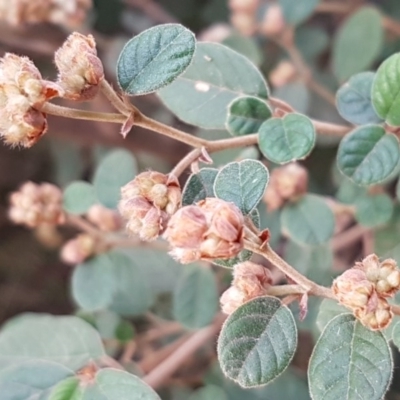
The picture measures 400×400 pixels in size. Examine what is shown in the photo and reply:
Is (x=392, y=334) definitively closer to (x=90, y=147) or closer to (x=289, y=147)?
(x=289, y=147)

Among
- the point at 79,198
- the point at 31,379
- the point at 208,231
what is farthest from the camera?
the point at 79,198

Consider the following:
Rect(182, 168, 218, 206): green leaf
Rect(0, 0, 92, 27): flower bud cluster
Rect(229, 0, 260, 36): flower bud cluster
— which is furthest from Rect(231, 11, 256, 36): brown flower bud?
Rect(182, 168, 218, 206): green leaf

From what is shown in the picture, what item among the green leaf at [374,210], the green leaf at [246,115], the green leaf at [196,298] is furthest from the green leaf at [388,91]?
the green leaf at [196,298]

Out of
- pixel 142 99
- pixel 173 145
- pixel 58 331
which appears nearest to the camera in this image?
pixel 58 331

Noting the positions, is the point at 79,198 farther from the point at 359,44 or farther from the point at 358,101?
the point at 359,44

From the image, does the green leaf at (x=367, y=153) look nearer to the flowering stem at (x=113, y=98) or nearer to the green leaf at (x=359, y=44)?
the flowering stem at (x=113, y=98)

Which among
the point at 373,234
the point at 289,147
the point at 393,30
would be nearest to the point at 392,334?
the point at 289,147

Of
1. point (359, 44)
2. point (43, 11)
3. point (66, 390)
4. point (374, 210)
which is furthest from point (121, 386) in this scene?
point (359, 44)
